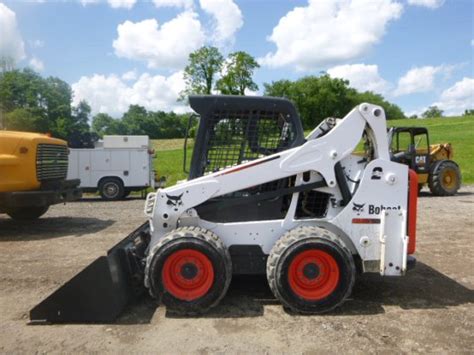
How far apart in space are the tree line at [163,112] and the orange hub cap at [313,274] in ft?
155

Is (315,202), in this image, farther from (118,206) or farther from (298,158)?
(118,206)

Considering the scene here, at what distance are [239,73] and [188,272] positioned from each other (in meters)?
63.9

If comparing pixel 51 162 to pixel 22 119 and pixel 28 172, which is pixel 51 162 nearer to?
pixel 28 172

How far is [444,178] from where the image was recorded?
48.1ft

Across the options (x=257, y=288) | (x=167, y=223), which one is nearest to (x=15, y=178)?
(x=167, y=223)

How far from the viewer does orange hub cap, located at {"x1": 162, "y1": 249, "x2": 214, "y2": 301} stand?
13.6 ft

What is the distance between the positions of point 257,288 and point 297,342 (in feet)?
4.62

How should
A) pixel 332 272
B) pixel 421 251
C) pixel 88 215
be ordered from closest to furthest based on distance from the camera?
pixel 332 272 < pixel 421 251 < pixel 88 215

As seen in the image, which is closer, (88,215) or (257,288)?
(257,288)

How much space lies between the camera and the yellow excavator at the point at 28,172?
7539 mm

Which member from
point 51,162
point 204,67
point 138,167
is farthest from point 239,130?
point 204,67

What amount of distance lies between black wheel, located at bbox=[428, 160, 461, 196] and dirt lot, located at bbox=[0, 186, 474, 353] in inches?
340

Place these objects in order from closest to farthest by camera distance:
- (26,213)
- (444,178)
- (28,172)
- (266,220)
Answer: (266,220) < (28,172) < (26,213) < (444,178)

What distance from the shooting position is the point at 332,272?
4.13 metres
